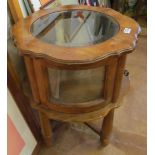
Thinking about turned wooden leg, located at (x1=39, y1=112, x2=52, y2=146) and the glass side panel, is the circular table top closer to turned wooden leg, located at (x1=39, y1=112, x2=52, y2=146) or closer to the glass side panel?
the glass side panel

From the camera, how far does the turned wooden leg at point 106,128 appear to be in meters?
1.05

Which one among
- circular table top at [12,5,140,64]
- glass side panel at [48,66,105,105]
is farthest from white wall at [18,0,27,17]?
glass side panel at [48,66,105,105]

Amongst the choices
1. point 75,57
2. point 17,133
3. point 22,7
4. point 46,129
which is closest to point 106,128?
point 46,129

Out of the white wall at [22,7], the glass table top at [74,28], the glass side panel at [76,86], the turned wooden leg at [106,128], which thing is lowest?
the turned wooden leg at [106,128]

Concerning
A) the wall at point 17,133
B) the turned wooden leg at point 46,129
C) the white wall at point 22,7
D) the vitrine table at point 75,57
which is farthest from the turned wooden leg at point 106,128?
the white wall at point 22,7

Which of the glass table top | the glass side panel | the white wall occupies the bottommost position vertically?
the glass side panel

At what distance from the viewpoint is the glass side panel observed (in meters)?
0.85

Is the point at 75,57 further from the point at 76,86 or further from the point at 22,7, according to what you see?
the point at 22,7

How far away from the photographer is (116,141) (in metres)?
1.28

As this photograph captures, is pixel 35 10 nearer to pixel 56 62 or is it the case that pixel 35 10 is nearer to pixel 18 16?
pixel 18 16

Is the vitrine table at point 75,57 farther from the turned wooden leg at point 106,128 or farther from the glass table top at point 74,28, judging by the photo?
the turned wooden leg at point 106,128

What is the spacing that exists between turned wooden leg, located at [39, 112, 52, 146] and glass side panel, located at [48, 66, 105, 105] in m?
0.22

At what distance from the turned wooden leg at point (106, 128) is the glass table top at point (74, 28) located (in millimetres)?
399
